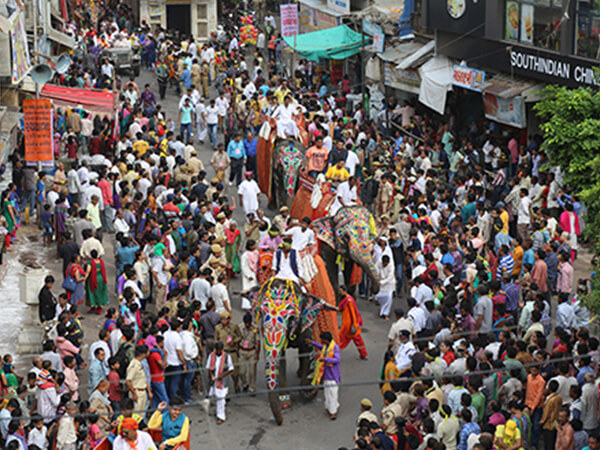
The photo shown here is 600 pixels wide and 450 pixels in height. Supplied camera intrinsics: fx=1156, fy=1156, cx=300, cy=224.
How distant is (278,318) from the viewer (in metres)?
14.0

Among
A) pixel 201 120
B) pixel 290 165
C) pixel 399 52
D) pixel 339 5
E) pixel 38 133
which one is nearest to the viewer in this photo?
pixel 290 165

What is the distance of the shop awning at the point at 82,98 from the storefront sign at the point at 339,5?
10115mm

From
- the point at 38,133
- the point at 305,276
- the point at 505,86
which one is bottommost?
the point at 305,276

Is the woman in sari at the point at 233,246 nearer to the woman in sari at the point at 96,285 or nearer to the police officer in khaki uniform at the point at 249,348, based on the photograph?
the woman in sari at the point at 96,285

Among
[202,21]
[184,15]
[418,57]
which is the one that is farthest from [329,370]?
[184,15]

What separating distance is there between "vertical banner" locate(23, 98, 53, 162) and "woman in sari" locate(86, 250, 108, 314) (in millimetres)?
4541

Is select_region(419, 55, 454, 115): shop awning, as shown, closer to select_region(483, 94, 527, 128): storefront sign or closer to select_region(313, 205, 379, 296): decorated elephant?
select_region(483, 94, 527, 128): storefront sign

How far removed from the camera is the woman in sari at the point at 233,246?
1856cm

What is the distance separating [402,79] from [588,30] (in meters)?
6.96

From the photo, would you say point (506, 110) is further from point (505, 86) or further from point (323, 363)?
point (323, 363)

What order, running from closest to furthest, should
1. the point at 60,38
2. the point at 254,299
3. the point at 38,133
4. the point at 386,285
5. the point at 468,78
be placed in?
the point at 254,299, the point at 386,285, the point at 38,133, the point at 468,78, the point at 60,38

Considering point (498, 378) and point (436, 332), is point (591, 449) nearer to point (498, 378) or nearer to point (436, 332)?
point (498, 378)

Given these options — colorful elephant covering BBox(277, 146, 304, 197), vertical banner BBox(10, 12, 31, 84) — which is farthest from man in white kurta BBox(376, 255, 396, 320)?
vertical banner BBox(10, 12, 31, 84)

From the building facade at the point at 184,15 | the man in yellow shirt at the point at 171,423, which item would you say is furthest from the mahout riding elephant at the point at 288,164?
the building facade at the point at 184,15
